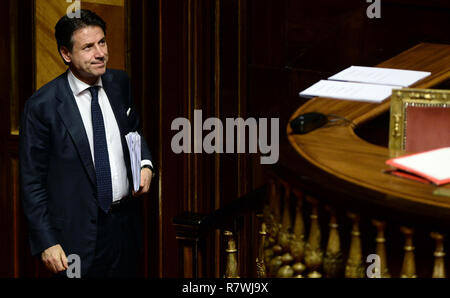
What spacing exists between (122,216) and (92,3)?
0.97 m

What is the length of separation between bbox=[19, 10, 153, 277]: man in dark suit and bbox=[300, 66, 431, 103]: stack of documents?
2.12ft

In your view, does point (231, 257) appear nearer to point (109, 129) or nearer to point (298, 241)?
point (298, 241)

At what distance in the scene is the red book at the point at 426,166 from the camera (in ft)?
5.61

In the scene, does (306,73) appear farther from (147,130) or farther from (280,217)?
(280,217)

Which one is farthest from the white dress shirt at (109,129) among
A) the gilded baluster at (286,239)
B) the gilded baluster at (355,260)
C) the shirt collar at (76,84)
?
the gilded baluster at (355,260)

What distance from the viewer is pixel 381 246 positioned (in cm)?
165

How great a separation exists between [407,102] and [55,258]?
118 centimetres

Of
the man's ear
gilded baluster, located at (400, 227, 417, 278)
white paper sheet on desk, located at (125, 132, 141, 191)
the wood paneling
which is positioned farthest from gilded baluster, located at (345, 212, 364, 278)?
the wood paneling

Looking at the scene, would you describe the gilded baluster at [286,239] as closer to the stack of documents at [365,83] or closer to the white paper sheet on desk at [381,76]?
the stack of documents at [365,83]

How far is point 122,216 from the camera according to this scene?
245cm

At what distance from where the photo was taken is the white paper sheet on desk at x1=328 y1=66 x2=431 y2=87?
255 cm

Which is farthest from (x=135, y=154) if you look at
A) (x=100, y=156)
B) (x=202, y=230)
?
(x=202, y=230)

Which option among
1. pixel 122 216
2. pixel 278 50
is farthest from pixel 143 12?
pixel 122 216

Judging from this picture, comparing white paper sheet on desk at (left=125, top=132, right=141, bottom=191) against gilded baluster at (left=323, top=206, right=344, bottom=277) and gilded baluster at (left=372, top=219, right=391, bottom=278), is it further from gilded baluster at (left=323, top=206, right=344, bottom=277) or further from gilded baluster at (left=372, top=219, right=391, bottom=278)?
gilded baluster at (left=372, top=219, right=391, bottom=278)
